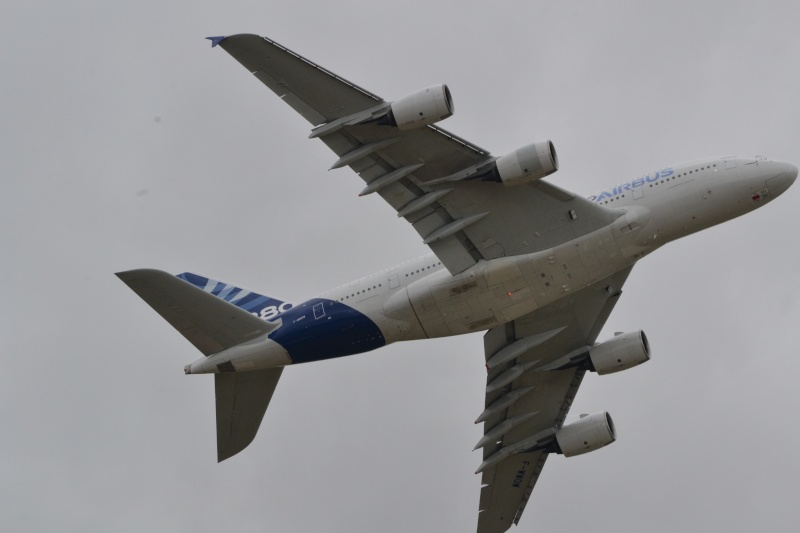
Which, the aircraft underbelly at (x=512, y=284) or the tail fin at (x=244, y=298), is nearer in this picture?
the aircraft underbelly at (x=512, y=284)

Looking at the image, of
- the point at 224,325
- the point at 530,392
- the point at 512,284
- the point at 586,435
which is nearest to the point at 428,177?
the point at 512,284

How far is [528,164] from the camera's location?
46.2m

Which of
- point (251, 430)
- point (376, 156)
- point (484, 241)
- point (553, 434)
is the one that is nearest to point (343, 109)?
point (376, 156)

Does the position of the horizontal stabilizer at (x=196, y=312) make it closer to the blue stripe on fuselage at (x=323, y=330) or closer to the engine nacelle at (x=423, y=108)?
the blue stripe on fuselage at (x=323, y=330)

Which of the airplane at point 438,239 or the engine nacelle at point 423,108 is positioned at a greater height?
the engine nacelle at point 423,108

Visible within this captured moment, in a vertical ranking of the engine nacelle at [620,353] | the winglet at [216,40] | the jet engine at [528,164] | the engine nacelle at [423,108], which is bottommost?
the engine nacelle at [620,353]

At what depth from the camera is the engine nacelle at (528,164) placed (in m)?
46.1

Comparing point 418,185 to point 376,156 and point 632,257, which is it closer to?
point 376,156

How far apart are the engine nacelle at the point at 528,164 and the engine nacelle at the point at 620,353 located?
11709 millimetres

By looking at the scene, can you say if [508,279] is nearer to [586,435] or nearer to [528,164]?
[528,164]

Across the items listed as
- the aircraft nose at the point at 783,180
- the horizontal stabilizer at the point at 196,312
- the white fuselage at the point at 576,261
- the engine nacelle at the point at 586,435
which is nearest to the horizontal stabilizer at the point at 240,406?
the horizontal stabilizer at the point at 196,312

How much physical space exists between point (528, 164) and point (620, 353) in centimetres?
1285

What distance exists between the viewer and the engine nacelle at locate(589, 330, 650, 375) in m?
54.4

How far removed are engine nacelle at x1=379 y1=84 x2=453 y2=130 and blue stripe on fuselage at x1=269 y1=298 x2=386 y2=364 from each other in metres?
10.3
